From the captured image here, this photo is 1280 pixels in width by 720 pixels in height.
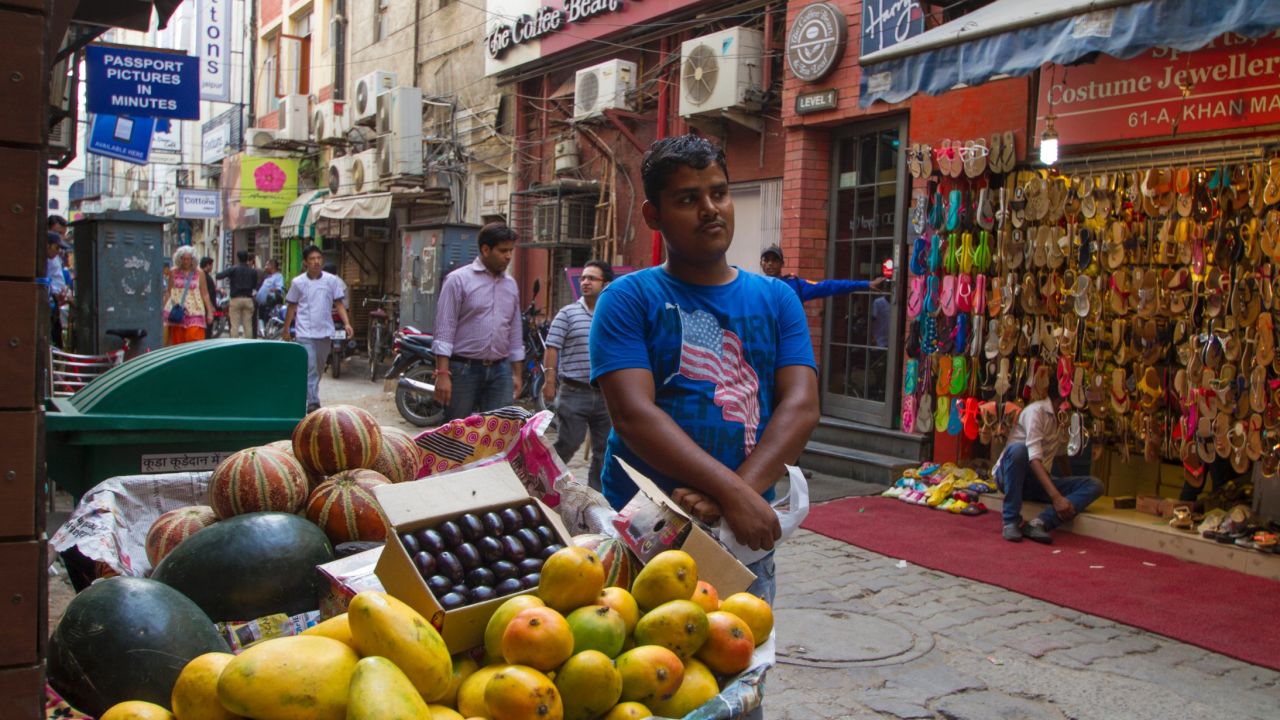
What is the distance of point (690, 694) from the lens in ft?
6.24

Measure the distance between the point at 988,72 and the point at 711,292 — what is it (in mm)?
4336

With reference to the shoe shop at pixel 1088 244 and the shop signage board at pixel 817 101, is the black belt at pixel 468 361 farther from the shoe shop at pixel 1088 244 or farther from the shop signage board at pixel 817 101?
the shop signage board at pixel 817 101

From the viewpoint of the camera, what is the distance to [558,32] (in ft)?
47.4

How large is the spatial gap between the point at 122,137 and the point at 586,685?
15879 mm

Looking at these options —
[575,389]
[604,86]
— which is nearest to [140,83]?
[604,86]

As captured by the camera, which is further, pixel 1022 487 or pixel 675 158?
pixel 1022 487

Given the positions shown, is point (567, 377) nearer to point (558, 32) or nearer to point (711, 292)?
point (711, 292)

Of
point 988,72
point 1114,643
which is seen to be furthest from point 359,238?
point 1114,643

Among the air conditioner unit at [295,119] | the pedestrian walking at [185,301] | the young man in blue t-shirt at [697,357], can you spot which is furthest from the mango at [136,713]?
the air conditioner unit at [295,119]

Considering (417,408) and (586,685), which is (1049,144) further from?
(417,408)

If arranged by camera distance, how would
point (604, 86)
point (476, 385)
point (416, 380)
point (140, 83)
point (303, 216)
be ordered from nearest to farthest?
point (476, 385), point (140, 83), point (416, 380), point (604, 86), point (303, 216)

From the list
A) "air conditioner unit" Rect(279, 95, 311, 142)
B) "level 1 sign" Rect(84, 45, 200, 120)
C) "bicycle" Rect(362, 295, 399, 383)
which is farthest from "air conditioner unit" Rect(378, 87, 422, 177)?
"air conditioner unit" Rect(279, 95, 311, 142)

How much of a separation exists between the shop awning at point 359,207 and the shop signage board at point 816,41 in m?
10.9

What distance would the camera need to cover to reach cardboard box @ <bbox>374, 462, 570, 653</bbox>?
1.94 m
